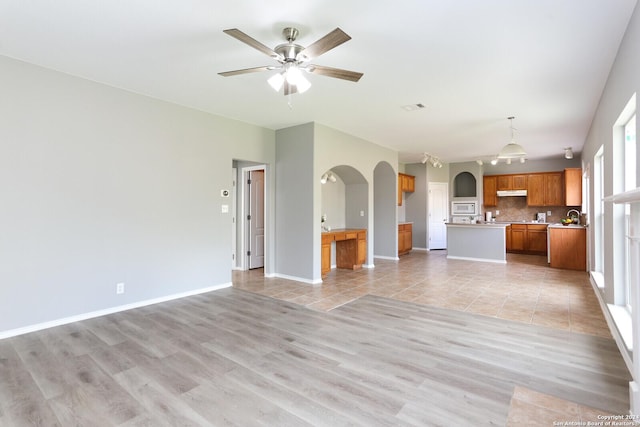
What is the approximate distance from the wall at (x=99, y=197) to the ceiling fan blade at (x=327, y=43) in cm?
266

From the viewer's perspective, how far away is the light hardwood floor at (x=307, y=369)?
6.57 ft

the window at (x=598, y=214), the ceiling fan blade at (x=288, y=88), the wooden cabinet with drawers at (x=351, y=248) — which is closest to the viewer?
the ceiling fan blade at (x=288, y=88)

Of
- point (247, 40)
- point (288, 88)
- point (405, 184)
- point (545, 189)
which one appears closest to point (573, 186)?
point (545, 189)

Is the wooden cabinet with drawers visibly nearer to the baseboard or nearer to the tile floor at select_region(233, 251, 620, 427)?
the tile floor at select_region(233, 251, 620, 427)

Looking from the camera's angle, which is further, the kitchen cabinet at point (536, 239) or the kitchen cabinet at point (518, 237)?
the kitchen cabinet at point (518, 237)

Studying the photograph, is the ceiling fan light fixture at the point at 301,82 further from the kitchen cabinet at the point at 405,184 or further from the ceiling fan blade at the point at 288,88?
the kitchen cabinet at the point at 405,184

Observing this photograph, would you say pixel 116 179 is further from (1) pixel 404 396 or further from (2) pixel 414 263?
(2) pixel 414 263

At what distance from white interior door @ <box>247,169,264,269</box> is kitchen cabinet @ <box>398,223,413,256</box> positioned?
12.7 feet

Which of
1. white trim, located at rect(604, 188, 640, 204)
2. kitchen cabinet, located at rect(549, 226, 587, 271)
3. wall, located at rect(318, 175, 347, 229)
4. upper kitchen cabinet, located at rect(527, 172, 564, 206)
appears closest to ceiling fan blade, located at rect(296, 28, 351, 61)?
white trim, located at rect(604, 188, 640, 204)

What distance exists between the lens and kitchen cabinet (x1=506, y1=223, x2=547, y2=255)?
8.82 metres

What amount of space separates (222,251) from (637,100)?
502 cm

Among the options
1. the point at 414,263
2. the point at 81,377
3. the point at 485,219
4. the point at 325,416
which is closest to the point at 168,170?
the point at 81,377

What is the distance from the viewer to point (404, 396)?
7.14 ft

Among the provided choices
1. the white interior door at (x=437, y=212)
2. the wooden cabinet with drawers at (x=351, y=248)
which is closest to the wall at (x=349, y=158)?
the wooden cabinet with drawers at (x=351, y=248)
